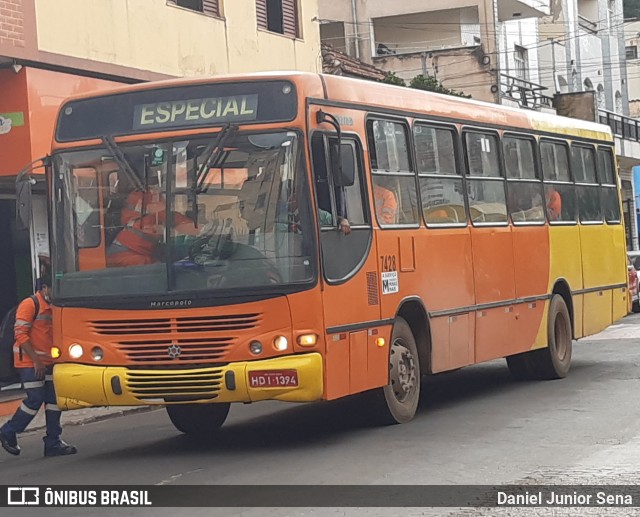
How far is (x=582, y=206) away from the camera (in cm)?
1695

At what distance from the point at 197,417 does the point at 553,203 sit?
19.6ft

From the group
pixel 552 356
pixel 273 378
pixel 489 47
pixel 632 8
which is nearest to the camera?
pixel 273 378

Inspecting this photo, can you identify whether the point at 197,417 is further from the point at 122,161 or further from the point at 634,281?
the point at 634,281

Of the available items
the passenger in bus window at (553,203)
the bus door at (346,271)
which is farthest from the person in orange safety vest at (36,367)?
the passenger in bus window at (553,203)

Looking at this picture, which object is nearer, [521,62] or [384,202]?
[384,202]

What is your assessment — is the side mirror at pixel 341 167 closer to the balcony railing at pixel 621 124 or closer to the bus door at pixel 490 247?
the bus door at pixel 490 247

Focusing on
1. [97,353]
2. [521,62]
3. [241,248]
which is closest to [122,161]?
[241,248]

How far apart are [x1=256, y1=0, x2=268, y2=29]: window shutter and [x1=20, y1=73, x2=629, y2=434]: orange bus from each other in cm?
1018

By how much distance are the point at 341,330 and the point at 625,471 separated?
2722mm

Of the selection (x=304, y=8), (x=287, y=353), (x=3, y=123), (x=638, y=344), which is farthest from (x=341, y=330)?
(x=304, y=8)

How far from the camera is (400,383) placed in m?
11.7

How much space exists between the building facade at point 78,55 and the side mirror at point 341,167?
6333mm

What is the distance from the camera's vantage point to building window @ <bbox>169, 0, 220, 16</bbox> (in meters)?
20.1

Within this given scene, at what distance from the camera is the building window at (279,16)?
22.2m
